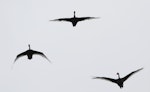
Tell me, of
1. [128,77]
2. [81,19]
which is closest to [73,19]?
[81,19]

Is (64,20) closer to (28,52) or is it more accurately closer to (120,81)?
(28,52)

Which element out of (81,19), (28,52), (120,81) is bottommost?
(120,81)

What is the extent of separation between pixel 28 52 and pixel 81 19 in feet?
18.7

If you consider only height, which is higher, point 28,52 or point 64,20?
point 64,20

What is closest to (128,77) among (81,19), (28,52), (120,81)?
(120,81)

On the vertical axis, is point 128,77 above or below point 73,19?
below

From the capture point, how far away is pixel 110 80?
1230 inches

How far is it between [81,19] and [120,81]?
6.64 meters

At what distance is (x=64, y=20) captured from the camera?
32.8 metres

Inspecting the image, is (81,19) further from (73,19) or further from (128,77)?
(128,77)

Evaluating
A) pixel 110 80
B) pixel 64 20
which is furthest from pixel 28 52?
pixel 110 80

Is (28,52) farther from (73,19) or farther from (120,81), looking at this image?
(120,81)

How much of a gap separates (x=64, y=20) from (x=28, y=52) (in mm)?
4650

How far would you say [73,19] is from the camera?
32531 millimetres
